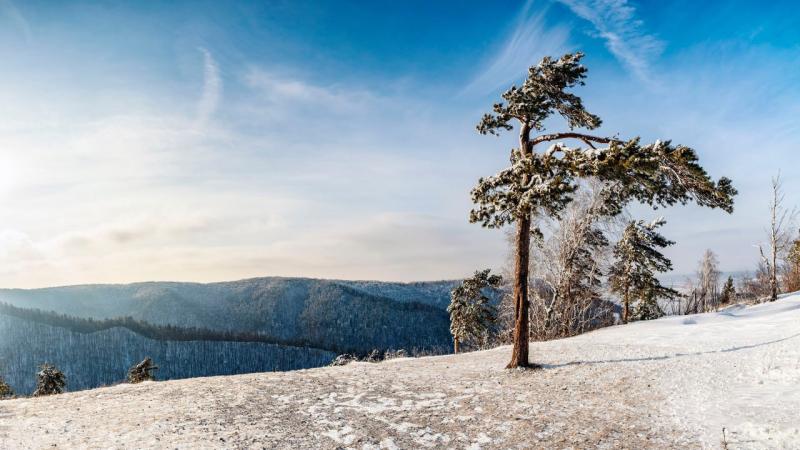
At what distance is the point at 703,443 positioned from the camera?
8.88 m

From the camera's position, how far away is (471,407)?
469 inches

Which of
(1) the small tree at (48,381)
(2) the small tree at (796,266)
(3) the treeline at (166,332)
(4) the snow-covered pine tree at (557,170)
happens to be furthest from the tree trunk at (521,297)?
(3) the treeline at (166,332)

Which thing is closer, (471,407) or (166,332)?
(471,407)

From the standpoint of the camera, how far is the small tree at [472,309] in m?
42.2

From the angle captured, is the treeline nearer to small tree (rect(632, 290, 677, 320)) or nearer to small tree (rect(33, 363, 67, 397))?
small tree (rect(33, 363, 67, 397))

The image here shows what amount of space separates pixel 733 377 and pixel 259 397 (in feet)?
44.3

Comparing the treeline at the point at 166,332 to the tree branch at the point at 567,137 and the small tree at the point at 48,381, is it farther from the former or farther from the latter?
the tree branch at the point at 567,137

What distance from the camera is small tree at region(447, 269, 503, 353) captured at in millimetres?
42156

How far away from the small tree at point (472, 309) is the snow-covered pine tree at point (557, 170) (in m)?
25.5

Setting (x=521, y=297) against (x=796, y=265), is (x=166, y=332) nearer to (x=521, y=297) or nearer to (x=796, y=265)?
Result: (x=796, y=265)

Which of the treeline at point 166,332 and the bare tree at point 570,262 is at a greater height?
the bare tree at point 570,262

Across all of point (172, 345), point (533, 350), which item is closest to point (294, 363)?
point (172, 345)

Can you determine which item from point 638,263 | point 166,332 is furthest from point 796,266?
point 166,332

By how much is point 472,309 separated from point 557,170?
29.9m
